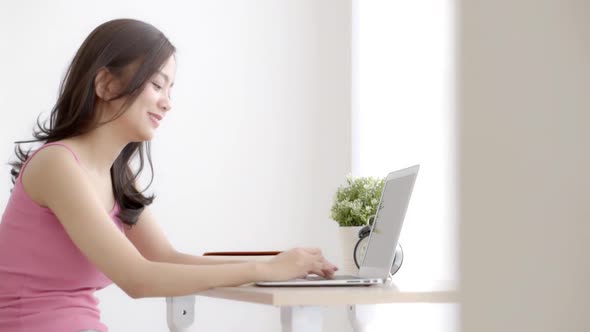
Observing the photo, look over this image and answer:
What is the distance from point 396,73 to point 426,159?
489 millimetres

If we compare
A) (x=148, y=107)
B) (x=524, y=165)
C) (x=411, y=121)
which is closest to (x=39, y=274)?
(x=148, y=107)

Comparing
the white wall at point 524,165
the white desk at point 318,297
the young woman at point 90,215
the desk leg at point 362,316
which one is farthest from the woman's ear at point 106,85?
the white wall at point 524,165

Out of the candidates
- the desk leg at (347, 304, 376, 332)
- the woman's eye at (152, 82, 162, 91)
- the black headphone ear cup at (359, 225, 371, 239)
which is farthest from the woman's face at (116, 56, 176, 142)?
the desk leg at (347, 304, 376, 332)

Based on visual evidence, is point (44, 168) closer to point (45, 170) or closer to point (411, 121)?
point (45, 170)

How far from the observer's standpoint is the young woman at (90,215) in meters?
1.30

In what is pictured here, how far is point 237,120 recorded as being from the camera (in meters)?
3.33

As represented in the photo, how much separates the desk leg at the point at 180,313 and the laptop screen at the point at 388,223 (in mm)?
507

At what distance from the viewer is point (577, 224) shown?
387mm

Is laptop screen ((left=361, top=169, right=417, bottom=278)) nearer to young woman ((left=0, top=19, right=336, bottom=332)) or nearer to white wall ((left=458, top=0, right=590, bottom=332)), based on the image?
young woman ((left=0, top=19, right=336, bottom=332))

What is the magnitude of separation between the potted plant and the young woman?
0.43 meters

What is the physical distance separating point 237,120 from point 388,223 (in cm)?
194

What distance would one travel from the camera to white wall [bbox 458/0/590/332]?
366 mm

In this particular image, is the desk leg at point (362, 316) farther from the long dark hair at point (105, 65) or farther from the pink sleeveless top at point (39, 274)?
the long dark hair at point (105, 65)

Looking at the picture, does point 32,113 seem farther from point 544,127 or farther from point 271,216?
point 544,127
